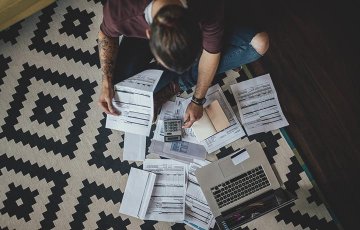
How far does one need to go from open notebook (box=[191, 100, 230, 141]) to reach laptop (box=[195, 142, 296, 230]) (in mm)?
138

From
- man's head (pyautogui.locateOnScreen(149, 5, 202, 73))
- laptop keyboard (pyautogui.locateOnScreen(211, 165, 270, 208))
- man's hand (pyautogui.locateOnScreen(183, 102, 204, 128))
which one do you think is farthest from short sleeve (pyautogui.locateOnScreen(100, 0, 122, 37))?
laptop keyboard (pyautogui.locateOnScreen(211, 165, 270, 208))

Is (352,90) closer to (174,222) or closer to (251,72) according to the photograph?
(251,72)

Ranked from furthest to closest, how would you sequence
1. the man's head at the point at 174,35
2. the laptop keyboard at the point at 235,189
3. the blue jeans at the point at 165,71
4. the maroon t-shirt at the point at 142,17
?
1. the laptop keyboard at the point at 235,189
2. the blue jeans at the point at 165,71
3. the maroon t-shirt at the point at 142,17
4. the man's head at the point at 174,35

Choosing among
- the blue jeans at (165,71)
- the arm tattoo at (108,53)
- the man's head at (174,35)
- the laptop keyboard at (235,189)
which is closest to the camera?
the man's head at (174,35)

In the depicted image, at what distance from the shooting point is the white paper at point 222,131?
1.56 metres

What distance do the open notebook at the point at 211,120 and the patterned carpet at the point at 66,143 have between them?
0.11 metres

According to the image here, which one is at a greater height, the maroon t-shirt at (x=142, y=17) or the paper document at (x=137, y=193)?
the maroon t-shirt at (x=142, y=17)

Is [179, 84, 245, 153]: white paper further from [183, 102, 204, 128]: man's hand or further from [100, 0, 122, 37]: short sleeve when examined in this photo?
[100, 0, 122, 37]: short sleeve

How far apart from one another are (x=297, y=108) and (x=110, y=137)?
85 centimetres

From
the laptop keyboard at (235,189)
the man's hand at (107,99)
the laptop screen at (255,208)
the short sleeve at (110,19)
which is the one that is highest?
the short sleeve at (110,19)

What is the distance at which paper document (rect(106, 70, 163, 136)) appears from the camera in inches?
56.5

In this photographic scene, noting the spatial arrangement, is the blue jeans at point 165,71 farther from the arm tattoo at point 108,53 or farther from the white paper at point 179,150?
the white paper at point 179,150

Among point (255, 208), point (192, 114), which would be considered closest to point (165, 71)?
point (192, 114)

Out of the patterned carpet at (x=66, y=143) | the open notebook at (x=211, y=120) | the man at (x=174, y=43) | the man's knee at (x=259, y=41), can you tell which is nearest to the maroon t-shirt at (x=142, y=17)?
the man at (x=174, y=43)
